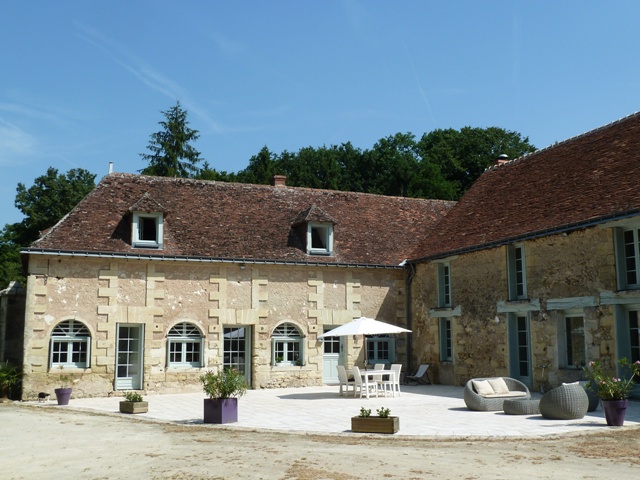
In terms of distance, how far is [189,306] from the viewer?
18438 mm

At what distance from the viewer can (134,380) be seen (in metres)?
17.9

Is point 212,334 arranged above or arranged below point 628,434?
above

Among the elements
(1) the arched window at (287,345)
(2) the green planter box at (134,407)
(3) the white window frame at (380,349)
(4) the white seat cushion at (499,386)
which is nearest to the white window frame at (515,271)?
(4) the white seat cushion at (499,386)

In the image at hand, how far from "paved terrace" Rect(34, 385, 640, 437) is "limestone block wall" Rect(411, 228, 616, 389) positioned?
1284mm

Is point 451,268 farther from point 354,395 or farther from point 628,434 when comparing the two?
point 628,434

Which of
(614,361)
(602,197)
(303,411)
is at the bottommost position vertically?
(303,411)

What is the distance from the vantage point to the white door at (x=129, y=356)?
1777cm

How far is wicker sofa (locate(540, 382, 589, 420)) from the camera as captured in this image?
11.2 m

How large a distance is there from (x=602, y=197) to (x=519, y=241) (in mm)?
2171

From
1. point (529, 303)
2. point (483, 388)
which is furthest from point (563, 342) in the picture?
point (483, 388)

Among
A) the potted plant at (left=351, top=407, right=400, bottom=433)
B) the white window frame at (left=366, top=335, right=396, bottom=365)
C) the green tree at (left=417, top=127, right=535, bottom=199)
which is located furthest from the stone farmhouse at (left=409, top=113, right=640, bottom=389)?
the green tree at (left=417, top=127, right=535, bottom=199)

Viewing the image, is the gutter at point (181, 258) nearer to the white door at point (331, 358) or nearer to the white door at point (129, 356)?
the white door at point (129, 356)

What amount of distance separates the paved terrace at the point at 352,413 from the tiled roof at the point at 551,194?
394cm

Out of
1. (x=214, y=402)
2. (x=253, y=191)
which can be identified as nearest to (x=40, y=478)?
(x=214, y=402)
